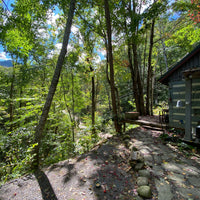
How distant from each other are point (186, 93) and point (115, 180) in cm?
416

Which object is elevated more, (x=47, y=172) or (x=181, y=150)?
(x=181, y=150)

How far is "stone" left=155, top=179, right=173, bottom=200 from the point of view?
221cm

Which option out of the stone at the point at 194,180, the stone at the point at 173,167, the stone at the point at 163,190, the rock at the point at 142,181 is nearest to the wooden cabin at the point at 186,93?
the stone at the point at 173,167

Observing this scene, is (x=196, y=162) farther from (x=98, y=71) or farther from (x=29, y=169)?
(x=98, y=71)

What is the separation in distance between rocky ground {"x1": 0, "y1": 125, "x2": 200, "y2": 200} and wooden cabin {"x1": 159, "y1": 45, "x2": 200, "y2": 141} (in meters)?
1.72

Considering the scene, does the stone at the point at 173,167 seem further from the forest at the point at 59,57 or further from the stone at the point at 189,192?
the forest at the point at 59,57

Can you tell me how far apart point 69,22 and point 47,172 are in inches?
206

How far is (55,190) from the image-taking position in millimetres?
2611

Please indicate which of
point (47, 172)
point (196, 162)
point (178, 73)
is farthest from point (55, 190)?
point (178, 73)

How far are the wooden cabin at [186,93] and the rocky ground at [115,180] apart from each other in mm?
1718

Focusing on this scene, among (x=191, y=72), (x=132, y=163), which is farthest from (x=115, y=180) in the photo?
(x=191, y=72)

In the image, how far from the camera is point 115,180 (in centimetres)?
274

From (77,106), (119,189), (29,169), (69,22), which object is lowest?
(29,169)

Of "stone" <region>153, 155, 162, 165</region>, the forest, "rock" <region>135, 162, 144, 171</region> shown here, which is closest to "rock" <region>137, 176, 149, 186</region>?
"rock" <region>135, 162, 144, 171</region>
